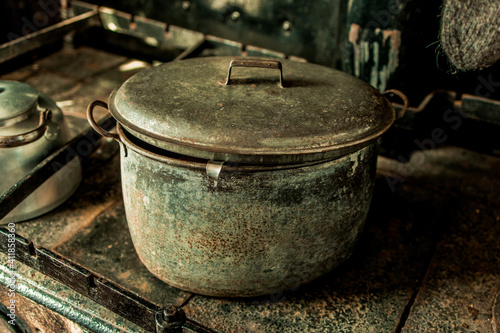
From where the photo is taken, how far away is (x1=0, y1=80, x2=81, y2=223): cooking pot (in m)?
2.02

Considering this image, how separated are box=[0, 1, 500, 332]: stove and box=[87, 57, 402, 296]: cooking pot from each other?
15 cm

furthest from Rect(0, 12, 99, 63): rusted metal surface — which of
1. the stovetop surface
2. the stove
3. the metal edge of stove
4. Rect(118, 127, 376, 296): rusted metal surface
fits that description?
Rect(118, 127, 376, 296): rusted metal surface

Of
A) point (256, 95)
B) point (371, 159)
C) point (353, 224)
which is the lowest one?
point (353, 224)

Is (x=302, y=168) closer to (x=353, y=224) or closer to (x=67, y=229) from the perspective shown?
(x=353, y=224)

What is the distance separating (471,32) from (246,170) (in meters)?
0.96

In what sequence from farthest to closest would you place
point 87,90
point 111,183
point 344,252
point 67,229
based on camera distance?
point 87,90
point 111,183
point 67,229
point 344,252

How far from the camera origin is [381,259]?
6.67 feet

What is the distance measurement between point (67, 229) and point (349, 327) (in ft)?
4.60

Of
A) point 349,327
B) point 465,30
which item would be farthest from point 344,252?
point 465,30

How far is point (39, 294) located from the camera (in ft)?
5.99

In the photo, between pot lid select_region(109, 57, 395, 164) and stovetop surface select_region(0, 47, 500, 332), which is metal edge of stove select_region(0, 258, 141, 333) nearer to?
stovetop surface select_region(0, 47, 500, 332)

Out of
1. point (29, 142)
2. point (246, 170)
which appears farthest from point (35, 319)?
point (246, 170)

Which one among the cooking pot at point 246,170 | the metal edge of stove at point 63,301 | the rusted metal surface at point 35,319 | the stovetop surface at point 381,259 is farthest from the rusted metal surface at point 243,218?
the rusted metal surface at point 35,319

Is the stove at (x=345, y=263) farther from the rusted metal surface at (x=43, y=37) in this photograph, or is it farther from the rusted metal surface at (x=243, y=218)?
the rusted metal surface at (x=243, y=218)
